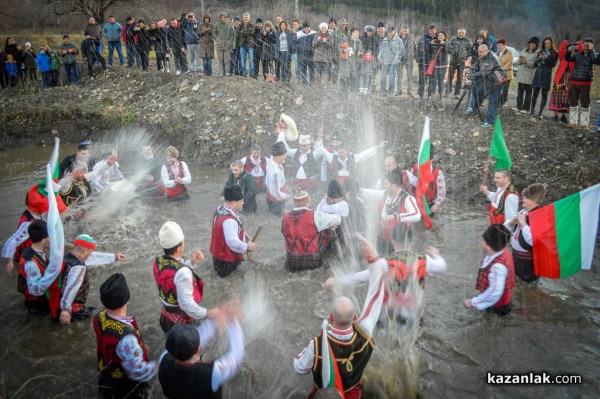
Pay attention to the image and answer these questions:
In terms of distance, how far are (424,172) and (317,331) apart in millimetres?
3086

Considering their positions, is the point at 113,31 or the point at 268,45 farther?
the point at 113,31

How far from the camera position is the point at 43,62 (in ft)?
55.1

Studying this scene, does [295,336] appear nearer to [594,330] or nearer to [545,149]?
[594,330]

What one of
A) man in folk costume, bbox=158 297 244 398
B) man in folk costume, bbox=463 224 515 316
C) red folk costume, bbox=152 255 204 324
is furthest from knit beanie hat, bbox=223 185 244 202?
man in folk costume, bbox=463 224 515 316

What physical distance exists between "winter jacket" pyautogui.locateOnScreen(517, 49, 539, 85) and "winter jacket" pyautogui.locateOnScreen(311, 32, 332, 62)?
5378 mm

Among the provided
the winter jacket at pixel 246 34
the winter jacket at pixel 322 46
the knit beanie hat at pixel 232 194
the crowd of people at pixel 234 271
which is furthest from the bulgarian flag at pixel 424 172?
the winter jacket at pixel 246 34

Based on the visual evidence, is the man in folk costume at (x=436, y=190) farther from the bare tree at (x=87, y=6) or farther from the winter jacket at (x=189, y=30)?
the bare tree at (x=87, y=6)

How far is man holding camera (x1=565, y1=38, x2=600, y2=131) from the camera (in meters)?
9.97

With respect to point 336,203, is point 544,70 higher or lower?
higher

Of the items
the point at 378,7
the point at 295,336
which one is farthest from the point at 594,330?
the point at 378,7

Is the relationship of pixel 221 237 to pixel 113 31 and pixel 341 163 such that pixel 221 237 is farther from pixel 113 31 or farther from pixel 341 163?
pixel 113 31

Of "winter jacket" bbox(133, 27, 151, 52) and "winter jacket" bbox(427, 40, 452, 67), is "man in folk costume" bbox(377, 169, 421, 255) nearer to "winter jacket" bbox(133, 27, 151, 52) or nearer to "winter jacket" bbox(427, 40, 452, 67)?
"winter jacket" bbox(427, 40, 452, 67)

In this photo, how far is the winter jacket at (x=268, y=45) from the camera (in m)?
13.7

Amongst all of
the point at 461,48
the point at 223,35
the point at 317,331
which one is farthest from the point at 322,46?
the point at 317,331
